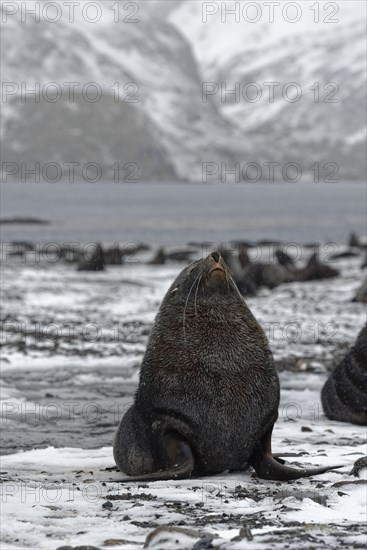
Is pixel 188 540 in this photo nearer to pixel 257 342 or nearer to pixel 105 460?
pixel 257 342

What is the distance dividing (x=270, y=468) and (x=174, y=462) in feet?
1.92

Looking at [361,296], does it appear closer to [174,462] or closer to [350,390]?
[350,390]

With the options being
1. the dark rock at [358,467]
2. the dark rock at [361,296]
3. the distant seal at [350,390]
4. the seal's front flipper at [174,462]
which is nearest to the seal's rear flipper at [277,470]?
the dark rock at [358,467]

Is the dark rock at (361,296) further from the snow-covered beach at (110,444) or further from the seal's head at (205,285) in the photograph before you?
the seal's head at (205,285)

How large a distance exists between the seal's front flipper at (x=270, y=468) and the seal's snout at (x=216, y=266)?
1.02 m

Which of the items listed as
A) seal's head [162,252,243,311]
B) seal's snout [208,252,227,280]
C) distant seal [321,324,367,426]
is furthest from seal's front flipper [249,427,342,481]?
distant seal [321,324,367,426]

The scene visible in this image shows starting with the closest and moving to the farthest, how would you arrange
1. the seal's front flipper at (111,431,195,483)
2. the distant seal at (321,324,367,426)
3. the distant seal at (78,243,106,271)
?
1. the seal's front flipper at (111,431,195,483)
2. the distant seal at (321,324,367,426)
3. the distant seal at (78,243,106,271)

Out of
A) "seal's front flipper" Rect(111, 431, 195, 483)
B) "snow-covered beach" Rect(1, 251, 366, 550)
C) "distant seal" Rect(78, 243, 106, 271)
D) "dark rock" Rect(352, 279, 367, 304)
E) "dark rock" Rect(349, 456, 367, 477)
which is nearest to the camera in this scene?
"snow-covered beach" Rect(1, 251, 366, 550)

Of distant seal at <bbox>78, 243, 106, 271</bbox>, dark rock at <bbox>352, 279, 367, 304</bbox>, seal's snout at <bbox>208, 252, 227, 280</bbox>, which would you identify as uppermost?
distant seal at <bbox>78, 243, 106, 271</bbox>

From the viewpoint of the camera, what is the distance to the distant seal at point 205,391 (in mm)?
6039

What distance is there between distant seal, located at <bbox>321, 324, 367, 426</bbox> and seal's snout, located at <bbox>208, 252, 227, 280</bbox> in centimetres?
321

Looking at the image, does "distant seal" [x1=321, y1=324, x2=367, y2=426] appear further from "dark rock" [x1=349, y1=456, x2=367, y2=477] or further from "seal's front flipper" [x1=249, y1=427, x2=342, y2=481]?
"dark rock" [x1=349, y1=456, x2=367, y2=477]

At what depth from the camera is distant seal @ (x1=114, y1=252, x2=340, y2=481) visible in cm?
604

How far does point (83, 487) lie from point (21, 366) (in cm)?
687
